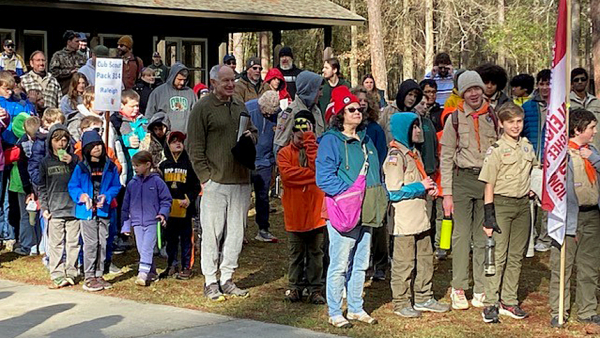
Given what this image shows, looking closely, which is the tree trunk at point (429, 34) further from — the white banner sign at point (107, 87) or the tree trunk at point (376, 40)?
the white banner sign at point (107, 87)

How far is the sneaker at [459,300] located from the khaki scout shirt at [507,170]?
112 cm

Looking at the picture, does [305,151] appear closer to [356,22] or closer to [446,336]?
[446,336]

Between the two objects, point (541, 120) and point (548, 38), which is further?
point (548, 38)

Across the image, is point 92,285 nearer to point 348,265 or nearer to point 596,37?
point 348,265

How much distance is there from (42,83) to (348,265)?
23.8ft

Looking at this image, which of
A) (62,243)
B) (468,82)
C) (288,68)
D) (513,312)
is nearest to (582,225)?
(513,312)

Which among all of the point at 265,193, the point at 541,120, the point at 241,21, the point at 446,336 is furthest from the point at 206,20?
the point at 446,336

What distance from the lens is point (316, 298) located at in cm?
950

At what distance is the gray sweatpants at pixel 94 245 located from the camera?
10.2 meters

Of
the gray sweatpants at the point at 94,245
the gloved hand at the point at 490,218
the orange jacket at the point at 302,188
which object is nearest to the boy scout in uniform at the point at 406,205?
the gloved hand at the point at 490,218

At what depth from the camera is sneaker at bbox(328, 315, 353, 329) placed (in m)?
8.41

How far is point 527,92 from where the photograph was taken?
12.9 meters

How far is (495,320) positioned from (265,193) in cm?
524

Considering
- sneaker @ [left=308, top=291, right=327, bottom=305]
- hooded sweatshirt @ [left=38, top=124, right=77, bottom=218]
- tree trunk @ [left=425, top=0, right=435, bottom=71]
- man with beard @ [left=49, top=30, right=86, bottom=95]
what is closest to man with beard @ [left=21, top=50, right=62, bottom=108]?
man with beard @ [left=49, top=30, right=86, bottom=95]
